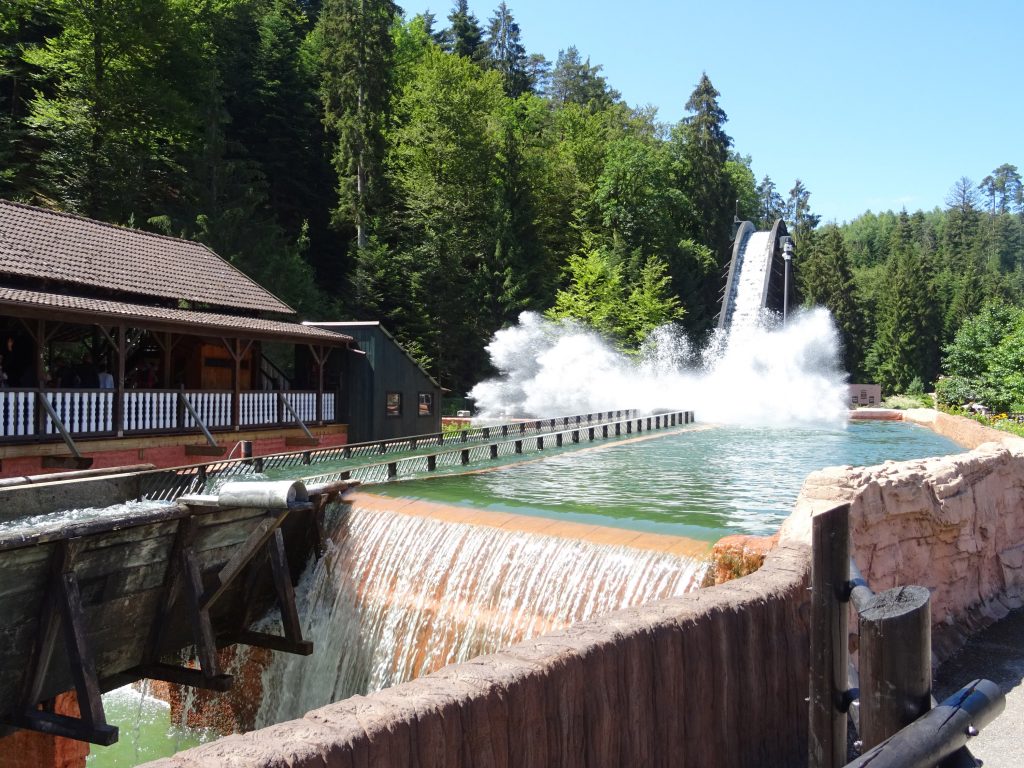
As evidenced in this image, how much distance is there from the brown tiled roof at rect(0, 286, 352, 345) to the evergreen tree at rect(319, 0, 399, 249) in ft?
84.3

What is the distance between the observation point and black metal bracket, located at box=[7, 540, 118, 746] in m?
7.33

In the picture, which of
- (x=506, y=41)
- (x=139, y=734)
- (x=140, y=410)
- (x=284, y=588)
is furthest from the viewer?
(x=506, y=41)

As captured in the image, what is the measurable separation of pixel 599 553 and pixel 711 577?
1.30m

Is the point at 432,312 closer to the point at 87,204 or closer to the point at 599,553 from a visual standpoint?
the point at 87,204

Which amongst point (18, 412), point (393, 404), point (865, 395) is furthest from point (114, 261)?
point (865, 395)

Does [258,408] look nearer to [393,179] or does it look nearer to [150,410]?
[150,410]

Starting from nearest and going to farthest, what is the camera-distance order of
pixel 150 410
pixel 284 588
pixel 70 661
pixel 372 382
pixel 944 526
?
pixel 70 661 < pixel 944 526 < pixel 284 588 < pixel 150 410 < pixel 372 382

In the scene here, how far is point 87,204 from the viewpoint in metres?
35.4

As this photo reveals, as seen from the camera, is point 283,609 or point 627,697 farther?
point 283,609

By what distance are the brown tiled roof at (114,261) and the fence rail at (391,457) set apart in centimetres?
520

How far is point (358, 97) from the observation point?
156 feet

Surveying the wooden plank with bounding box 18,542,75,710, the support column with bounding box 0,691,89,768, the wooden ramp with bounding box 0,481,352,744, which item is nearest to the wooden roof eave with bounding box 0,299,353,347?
the wooden ramp with bounding box 0,481,352,744

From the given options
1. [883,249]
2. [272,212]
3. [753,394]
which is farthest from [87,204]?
[883,249]

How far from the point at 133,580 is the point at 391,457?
1138 cm
